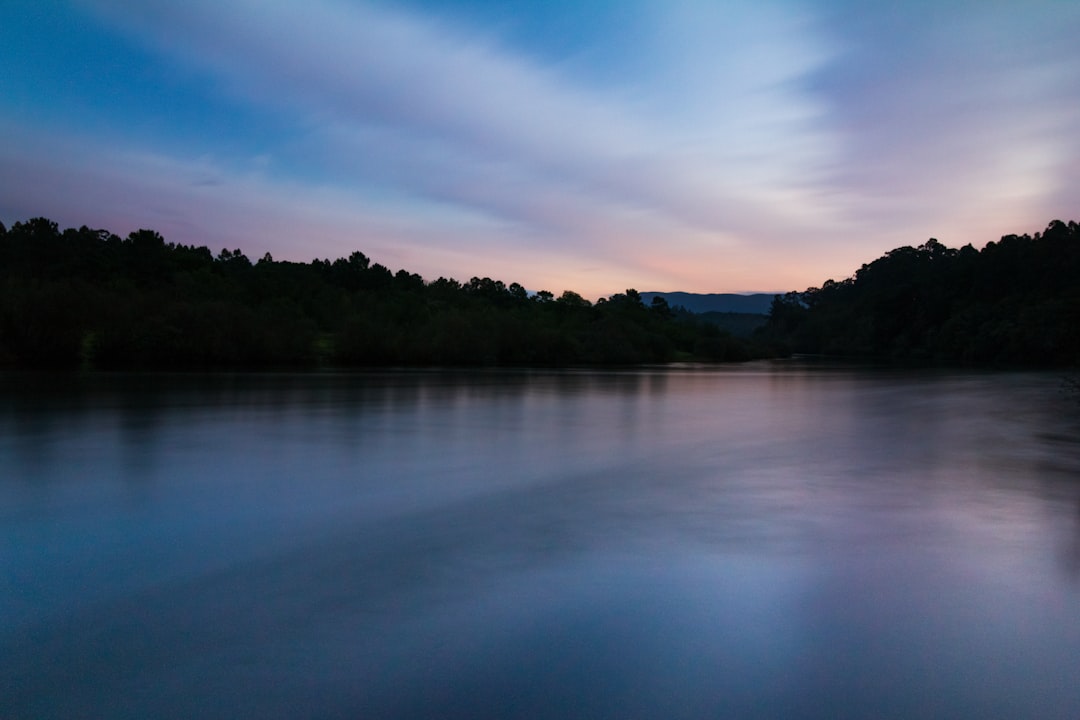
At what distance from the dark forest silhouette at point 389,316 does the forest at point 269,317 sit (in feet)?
0.35

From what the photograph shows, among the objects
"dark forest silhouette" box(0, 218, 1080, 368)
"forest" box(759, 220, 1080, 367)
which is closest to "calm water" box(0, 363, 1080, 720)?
"dark forest silhouette" box(0, 218, 1080, 368)

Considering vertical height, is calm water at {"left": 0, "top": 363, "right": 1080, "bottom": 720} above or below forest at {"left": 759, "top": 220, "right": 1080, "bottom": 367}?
below

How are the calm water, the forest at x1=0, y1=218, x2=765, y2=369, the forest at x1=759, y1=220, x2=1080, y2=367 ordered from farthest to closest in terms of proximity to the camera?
the forest at x1=759, y1=220, x2=1080, y2=367
the forest at x1=0, y1=218, x2=765, y2=369
the calm water

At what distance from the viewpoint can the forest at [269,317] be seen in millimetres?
33562

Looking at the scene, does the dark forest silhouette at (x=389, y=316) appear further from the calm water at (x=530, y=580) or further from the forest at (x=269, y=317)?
the calm water at (x=530, y=580)

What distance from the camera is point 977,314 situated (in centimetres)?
7125

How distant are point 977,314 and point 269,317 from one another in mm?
→ 66189

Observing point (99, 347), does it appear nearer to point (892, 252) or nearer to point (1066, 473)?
point (1066, 473)

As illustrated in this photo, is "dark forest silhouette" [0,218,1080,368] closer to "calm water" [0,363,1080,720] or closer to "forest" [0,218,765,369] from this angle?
"forest" [0,218,765,369]

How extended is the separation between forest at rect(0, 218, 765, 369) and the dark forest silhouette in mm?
105

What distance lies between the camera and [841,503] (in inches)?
310

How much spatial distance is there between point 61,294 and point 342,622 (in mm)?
35025

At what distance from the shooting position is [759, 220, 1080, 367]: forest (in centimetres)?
6028

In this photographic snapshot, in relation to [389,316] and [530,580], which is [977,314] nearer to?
[389,316]
